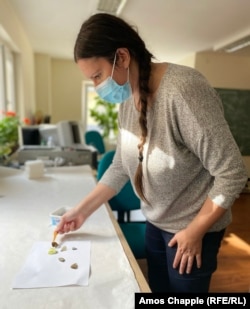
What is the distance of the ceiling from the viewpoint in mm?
2404

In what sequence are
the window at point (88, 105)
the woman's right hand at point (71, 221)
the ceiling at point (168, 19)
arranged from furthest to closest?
the window at point (88, 105), the ceiling at point (168, 19), the woman's right hand at point (71, 221)

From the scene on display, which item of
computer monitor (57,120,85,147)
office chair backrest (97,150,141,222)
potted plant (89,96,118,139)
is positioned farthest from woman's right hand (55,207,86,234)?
potted plant (89,96,118,139)

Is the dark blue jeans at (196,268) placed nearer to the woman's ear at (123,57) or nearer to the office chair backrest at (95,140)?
the woman's ear at (123,57)

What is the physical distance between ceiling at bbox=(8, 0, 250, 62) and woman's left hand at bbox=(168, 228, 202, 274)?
1799mm

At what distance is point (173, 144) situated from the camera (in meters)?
0.75

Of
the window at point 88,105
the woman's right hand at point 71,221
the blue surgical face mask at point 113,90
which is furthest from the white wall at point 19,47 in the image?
the woman's right hand at point 71,221

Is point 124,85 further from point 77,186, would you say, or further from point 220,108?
point 77,186

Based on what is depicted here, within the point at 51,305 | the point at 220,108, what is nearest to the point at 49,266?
the point at 51,305

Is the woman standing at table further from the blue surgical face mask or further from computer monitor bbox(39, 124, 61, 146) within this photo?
computer monitor bbox(39, 124, 61, 146)

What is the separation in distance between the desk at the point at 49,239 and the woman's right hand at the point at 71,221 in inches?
1.4

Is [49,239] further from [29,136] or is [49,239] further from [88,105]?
[88,105]

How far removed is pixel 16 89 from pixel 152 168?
357 cm

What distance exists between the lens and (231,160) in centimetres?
66

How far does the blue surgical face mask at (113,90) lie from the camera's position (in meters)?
0.86
